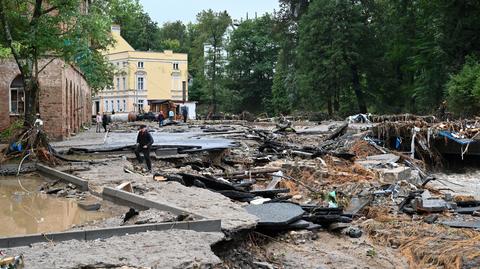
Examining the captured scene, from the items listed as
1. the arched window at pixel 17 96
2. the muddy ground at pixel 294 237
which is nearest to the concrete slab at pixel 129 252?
the muddy ground at pixel 294 237

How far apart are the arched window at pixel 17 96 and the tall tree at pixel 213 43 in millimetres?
51244

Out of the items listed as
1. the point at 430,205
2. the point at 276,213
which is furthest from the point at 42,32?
the point at 430,205

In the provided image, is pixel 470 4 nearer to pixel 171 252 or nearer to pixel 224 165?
pixel 224 165

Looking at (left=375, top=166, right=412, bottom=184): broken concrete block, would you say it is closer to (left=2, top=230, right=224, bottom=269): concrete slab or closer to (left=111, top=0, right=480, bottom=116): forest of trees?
(left=2, top=230, right=224, bottom=269): concrete slab

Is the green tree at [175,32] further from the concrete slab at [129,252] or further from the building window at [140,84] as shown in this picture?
the concrete slab at [129,252]

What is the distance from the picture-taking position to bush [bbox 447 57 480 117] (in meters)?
34.0

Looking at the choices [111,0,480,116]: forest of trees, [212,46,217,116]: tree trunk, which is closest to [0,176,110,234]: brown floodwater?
[111,0,480,116]: forest of trees

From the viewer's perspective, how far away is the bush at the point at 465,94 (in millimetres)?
33969

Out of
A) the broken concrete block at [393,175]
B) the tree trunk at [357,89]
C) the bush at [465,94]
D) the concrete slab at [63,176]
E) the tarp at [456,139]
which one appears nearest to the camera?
the concrete slab at [63,176]

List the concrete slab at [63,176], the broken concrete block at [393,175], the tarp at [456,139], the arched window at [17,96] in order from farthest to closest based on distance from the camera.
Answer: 1. the arched window at [17,96]
2. the tarp at [456,139]
3. the broken concrete block at [393,175]
4. the concrete slab at [63,176]

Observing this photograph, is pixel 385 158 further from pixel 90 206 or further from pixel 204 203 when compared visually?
pixel 90 206

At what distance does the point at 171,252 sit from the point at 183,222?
4.41 feet

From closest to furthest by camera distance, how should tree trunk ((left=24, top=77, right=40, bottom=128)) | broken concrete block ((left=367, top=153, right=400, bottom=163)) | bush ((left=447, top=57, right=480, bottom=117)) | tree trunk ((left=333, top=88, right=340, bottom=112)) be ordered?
tree trunk ((left=24, top=77, right=40, bottom=128)), broken concrete block ((left=367, top=153, right=400, bottom=163)), bush ((left=447, top=57, right=480, bottom=117)), tree trunk ((left=333, top=88, right=340, bottom=112))

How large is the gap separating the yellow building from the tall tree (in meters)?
5.78
